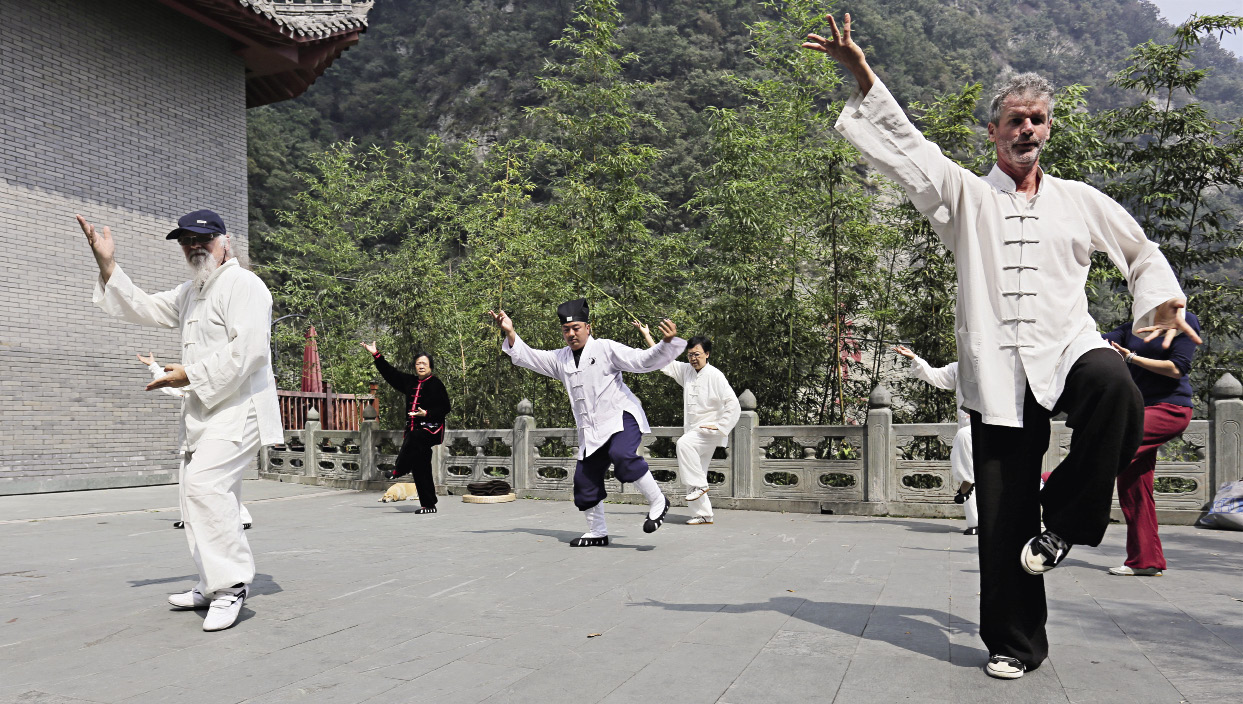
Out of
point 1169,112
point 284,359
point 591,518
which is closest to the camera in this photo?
point 591,518

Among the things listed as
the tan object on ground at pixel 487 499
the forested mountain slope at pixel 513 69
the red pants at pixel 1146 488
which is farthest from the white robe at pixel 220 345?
the forested mountain slope at pixel 513 69

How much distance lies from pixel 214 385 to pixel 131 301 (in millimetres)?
753

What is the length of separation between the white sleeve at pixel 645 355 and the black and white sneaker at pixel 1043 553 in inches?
117

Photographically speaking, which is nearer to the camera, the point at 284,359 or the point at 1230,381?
the point at 1230,381

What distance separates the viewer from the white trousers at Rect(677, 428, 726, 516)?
7.50 meters

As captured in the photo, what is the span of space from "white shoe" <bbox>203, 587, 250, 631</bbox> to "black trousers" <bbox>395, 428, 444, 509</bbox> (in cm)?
488

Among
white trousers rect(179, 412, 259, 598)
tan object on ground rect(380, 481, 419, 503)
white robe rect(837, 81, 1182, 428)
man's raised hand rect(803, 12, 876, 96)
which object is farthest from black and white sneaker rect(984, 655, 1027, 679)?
tan object on ground rect(380, 481, 419, 503)

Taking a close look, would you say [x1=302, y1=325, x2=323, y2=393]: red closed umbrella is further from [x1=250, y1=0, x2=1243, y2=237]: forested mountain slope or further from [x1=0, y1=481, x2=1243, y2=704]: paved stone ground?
[x1=250, y1=0, x2=1243, y2=237]: forested mountain slope

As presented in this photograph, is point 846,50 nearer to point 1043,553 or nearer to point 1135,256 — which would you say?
point 1135,256

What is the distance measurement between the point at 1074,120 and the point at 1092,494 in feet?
24.5

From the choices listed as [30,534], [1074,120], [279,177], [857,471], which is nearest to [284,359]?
[279,177]

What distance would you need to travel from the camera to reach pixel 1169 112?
9.07 m

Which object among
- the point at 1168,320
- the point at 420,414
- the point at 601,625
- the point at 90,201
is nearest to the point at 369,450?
the point at 420,414

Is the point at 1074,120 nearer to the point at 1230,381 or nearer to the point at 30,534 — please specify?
the point at 1230,381
